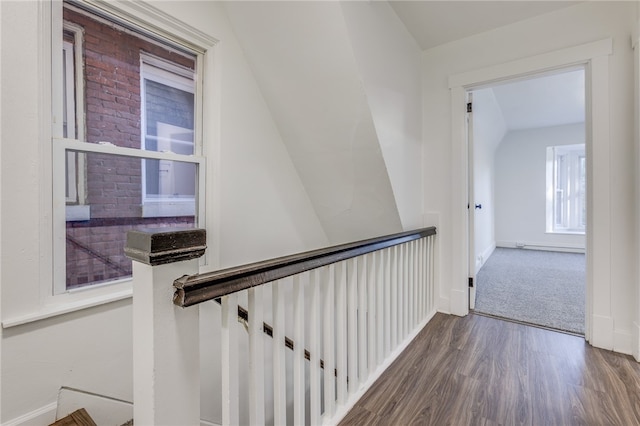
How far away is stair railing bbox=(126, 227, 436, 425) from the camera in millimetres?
721

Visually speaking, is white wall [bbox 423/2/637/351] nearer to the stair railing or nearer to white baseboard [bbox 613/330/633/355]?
white baseboard [bbox 613/330/633/355]

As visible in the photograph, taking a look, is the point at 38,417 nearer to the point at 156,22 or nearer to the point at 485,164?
the point at 156,22

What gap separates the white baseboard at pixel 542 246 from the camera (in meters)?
5.31

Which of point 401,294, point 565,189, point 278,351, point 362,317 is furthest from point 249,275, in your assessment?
point 565,189

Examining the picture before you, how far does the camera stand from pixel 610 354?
192 centimetres

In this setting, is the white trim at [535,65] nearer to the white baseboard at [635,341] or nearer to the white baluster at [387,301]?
the white baluster at [387,301]

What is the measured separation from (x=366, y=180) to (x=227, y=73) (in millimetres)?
1211

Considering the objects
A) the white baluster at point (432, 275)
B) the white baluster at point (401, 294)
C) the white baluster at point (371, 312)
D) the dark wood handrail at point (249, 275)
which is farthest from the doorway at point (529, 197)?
the dark wood handrail at point (249, 275)

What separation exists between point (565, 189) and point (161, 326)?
24.6ft

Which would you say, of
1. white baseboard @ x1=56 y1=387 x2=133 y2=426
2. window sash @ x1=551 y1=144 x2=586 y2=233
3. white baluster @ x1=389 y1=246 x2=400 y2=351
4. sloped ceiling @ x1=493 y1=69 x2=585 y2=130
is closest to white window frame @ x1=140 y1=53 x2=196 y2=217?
white baseboard @ x1=56 y1=387 x2=133 y2=426

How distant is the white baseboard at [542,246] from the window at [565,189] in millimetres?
327

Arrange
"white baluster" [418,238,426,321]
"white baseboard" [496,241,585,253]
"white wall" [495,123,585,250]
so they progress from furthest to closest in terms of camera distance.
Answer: "white wall" [495,123,585,250] → "white baseboard" [496,241,585,253] → "white baluster" [418,238,426,321]

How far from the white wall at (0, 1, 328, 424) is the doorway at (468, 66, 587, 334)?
2.14 meters

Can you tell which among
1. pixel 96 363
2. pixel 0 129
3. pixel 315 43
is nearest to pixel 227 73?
pixel 315 43
